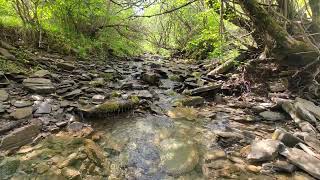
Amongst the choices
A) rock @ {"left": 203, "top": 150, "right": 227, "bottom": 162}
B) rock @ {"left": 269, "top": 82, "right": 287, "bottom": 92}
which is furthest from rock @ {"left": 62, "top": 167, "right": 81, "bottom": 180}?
rock @ {"left": 269, "top": 82, "right": 287, "bottom": 92}

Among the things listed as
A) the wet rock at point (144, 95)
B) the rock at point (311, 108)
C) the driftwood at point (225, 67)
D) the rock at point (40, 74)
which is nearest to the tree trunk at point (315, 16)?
the rock at point (311, 108)

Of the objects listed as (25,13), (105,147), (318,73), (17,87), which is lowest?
(105,147)

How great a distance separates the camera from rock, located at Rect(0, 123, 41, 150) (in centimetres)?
391

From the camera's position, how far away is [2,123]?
446cm

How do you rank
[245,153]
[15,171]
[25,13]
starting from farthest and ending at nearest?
1. [25,13]
2. [245,153]
3. [15,171]

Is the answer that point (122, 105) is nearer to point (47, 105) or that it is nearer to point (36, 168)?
point (47, 105)

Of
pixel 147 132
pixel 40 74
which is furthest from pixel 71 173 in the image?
pixel 40 74

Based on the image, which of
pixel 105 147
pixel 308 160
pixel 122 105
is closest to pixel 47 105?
pixel 122 105

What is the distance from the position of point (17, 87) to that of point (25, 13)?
3.96m

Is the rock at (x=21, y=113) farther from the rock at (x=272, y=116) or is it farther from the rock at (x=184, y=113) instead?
the rock at (x=272, y=116)

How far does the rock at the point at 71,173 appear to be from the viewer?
10.9 feet

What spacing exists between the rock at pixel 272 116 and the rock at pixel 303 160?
5.94 feet

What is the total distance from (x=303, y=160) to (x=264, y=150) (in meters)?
0.51

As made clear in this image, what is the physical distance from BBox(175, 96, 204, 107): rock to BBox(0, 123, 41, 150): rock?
10.8ft
